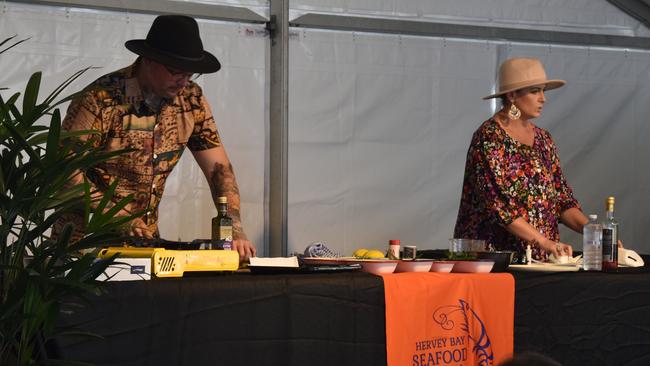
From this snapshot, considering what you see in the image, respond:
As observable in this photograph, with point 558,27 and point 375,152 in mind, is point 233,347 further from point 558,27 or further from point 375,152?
point 558,27

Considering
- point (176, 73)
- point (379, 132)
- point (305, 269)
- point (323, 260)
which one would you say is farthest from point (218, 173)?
point (379, 132)

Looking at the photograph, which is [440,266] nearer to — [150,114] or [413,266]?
[413,266]

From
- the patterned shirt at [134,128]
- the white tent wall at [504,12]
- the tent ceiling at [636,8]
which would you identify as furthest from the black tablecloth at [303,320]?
the tent ceiling at [636,8]

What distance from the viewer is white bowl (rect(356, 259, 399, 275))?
8.43ft

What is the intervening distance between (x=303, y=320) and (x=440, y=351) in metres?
0.42

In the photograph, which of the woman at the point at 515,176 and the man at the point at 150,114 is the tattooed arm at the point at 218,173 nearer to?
the man at the point at 150,114

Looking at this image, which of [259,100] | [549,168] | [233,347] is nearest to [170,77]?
[233,347]

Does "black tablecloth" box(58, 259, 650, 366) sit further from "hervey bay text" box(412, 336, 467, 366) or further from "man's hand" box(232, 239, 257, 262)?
"man's hand" box(232, 239, 257, 262)

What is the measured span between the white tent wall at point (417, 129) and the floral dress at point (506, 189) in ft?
4.82

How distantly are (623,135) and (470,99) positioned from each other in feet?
3.25

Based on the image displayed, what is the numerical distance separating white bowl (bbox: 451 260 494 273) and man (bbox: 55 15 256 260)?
2.16 ft

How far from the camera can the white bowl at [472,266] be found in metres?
2.70

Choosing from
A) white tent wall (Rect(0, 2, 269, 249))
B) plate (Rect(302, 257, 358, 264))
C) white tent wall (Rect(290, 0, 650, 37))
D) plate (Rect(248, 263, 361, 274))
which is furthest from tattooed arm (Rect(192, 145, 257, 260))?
white tent wall (Rect(290, 0, 650, 37))

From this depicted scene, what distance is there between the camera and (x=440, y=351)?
2547 millimetres
